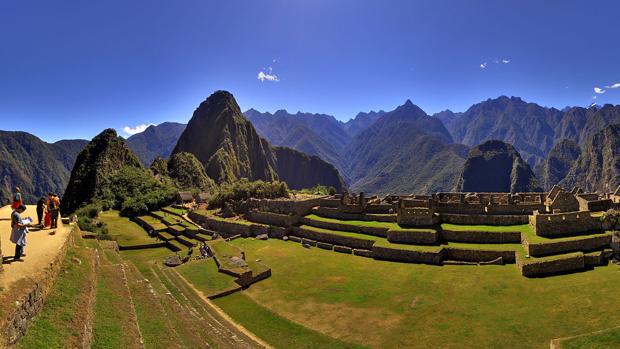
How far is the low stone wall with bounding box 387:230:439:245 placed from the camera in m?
30.4

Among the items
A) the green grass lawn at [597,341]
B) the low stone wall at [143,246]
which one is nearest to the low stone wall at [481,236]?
the green grass lawn at [597,341]

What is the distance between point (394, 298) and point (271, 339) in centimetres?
744

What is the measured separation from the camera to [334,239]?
35.6 metres

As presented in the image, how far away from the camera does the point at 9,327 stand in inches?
365

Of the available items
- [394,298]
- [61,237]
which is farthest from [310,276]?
[61,237]

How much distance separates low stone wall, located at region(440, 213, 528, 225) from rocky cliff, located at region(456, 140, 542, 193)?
151m

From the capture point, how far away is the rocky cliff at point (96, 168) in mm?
83562

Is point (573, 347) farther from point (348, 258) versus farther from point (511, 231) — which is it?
point (348, 258)

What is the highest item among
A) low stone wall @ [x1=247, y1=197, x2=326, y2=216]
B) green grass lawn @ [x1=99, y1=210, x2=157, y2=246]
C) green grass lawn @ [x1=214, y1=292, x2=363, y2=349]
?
low stone wall @ [x1=247, y1=197, x2=326, y2=216]

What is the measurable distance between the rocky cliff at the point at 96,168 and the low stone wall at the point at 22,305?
243 ft

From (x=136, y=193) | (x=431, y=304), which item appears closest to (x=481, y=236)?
(x=431, y=304)

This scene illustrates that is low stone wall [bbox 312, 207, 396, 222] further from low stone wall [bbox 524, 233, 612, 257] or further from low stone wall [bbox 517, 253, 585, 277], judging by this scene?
low stone wall [bbox 517, 253, 585, 277]

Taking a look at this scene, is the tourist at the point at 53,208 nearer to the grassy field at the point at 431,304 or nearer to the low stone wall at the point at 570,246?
the grassy field at the point at 431,304

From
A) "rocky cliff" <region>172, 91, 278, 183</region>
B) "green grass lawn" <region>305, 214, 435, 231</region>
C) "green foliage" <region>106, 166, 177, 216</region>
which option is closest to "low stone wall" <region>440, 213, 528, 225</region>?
"green grass lawn" <region>305, 214, 435, 231</region>
